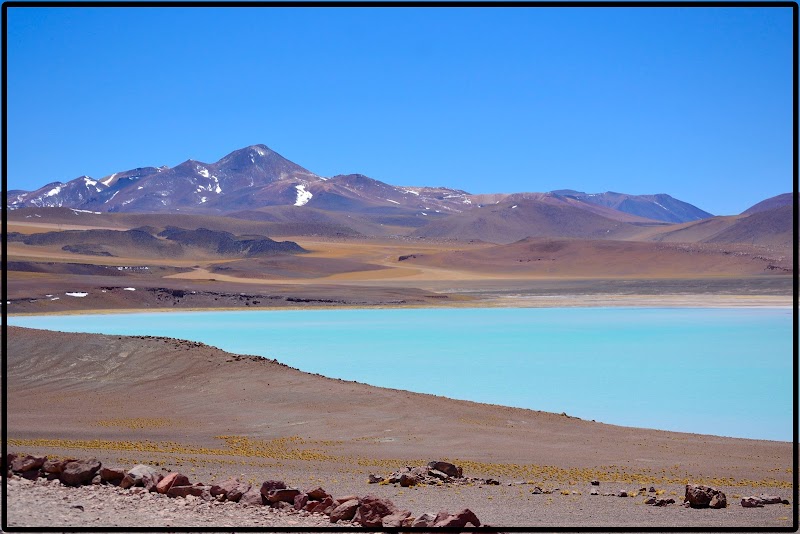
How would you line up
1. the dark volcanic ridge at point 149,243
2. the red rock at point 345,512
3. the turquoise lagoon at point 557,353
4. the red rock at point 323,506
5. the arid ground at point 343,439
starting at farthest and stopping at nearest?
the dark volcanic ridge at point 149,243
the turquoise lagoon at point 557,353
the arid ground at point 343,439
the red rock at point 323,506
the red rock at point 345,512

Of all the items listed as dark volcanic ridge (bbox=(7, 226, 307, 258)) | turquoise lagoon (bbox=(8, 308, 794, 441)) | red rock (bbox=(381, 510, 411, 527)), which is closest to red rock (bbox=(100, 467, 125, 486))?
red rock (bbox=(381, 510, 411, 527))

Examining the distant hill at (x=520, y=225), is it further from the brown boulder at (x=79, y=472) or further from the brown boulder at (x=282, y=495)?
the brown boulder at (x=282, y=495)

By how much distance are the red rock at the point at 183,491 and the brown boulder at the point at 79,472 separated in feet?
2.32

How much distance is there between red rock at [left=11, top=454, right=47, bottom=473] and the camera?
7.04 m

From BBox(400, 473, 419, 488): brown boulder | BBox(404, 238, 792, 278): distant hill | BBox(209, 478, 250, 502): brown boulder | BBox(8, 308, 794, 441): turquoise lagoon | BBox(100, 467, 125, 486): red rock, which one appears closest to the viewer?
BBox(209, 478, 250, 502): brown boulder

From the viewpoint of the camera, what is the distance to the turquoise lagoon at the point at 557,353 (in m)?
16.7

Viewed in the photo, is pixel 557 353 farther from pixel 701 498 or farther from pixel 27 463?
pixel 27 463

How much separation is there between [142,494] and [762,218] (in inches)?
5098

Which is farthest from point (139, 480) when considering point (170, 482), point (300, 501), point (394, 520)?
point (394, 520)

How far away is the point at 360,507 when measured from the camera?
5.93 m

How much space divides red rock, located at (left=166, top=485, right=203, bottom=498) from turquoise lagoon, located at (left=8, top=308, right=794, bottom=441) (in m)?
9.57

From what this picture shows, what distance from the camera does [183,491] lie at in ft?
22.0

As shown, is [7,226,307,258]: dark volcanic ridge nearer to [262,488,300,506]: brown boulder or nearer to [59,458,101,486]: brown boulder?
[59,458,101,486]: brown boulder

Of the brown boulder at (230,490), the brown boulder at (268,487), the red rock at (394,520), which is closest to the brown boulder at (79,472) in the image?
the brown boulder at (230,490)
